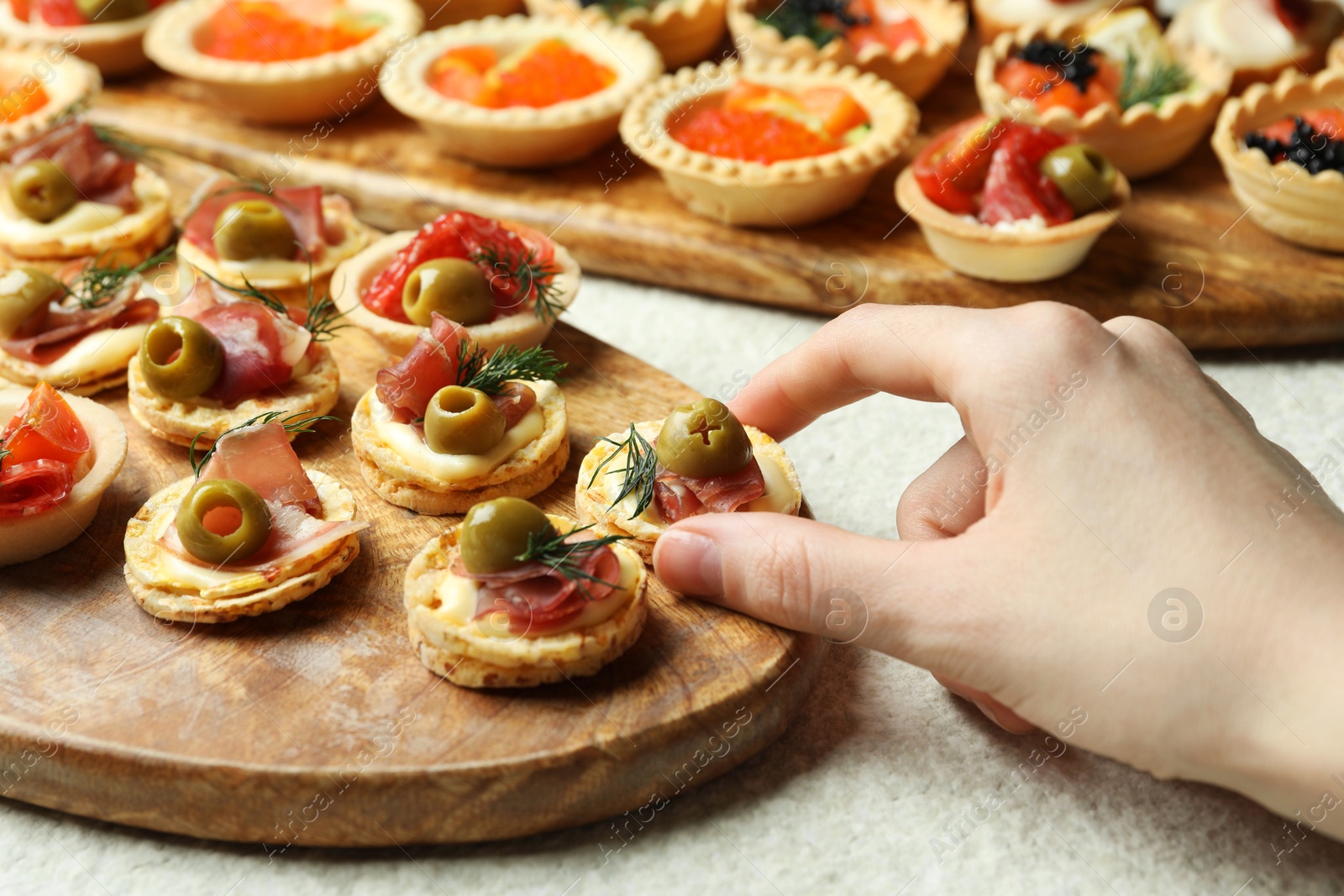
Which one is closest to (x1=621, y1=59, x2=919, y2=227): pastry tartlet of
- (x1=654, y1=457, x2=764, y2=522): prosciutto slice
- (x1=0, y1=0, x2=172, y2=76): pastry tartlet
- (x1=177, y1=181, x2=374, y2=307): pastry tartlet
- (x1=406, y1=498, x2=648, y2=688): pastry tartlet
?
(x1=177, y1=181, x2=374, y2=307): pastry tartlet

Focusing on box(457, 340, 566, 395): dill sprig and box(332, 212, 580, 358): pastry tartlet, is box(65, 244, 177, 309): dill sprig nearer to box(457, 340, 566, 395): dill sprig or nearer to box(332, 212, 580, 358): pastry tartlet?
box(332, 212, 580, 358): pastry tartlet

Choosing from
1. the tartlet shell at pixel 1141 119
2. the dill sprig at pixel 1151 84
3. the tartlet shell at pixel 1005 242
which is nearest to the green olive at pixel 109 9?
the tartlet shell at pixel 1005 242

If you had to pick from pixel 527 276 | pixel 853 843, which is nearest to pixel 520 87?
pixel 527 276

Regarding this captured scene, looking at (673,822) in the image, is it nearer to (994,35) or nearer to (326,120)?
(326,120)

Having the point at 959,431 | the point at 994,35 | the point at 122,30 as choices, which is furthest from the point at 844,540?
the point at 122,30

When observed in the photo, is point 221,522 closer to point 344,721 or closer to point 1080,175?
point 344,721

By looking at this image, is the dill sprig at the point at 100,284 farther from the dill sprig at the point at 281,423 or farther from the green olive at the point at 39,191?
the dill sprig at the point at 281,423
